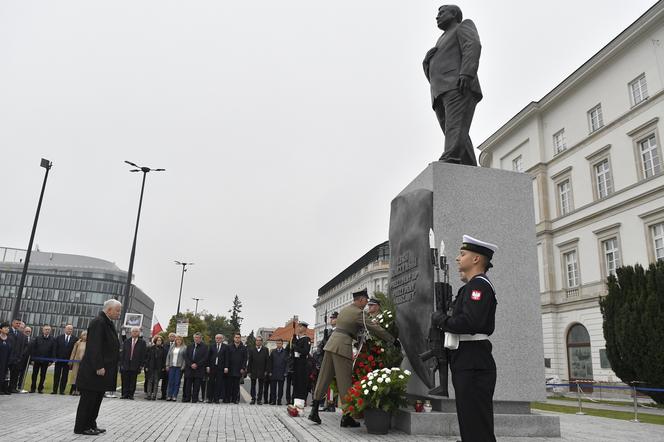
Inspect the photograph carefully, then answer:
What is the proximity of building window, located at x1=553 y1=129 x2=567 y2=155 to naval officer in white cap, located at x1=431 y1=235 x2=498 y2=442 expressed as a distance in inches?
1420

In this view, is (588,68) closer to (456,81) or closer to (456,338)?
(456,81)

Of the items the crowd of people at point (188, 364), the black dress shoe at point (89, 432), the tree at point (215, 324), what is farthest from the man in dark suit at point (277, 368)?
the tree at point (215, 324)

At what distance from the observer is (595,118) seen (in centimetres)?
3294

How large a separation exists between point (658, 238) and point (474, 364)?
2848cm

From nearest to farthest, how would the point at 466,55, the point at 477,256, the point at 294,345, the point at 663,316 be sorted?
the point at 477,256, the point at 466,55, the point at 294,345, the point at 663,316

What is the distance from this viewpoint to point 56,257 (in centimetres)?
12606

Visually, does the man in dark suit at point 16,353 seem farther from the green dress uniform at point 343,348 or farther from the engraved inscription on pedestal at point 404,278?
A: the engraved inscription on pedestal at point 404,278

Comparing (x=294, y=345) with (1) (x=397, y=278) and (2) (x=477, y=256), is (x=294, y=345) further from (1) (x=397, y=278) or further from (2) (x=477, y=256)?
(2) (x=477, y=256)

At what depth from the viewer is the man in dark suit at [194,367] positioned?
14820mm

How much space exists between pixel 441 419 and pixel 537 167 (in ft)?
115

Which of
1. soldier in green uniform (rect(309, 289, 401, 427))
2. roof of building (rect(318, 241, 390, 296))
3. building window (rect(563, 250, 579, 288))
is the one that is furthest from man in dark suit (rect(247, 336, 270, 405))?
roof of building (rect(318, 241, 390, 296))

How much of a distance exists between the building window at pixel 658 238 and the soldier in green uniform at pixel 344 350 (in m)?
25.2

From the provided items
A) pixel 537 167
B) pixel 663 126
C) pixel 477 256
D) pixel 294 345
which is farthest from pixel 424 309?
pixel 537 167

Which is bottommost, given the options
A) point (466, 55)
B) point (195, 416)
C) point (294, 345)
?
point (195, 416)
